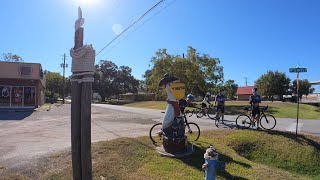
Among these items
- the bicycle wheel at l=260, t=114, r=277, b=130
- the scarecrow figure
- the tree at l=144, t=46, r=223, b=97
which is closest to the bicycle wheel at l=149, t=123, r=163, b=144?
the scarecrow figure

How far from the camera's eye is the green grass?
7547mm

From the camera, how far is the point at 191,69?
39.8 m

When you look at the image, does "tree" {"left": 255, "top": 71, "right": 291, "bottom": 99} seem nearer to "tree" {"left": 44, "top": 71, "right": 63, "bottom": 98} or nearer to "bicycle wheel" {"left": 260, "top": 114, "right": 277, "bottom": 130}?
"tree" {"left": 44, "top": 71, "right": 63, "bottom": 98}

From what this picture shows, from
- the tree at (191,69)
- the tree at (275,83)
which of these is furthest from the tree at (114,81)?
the tree at (191,69)

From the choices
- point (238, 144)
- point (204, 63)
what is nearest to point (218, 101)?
point (238, 144)

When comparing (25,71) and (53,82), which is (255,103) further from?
(53,82)

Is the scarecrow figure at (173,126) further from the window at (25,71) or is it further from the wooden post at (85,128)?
the window at (25,71)

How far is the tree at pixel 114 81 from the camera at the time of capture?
9319 centimetres

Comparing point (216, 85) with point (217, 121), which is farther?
point (216, 85)

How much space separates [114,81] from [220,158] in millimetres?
87373

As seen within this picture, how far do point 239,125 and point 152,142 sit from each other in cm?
652

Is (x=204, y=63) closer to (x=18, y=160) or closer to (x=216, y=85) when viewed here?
(x=216, y=85)

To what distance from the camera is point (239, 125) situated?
52.0 ft

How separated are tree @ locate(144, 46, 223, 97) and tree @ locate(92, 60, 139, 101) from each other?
5098cm
